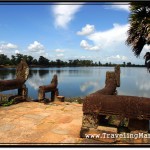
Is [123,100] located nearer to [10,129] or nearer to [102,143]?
[102,143]

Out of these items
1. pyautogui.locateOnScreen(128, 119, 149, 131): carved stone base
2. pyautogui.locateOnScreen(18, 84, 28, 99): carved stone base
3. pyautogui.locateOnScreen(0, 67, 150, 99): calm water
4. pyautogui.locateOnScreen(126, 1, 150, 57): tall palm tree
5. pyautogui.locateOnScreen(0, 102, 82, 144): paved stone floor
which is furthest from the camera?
pyautogui.locateOnScreen(0, 67, 150, 99): calm water

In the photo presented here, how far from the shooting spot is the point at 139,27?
8.09m

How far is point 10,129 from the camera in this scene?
562 cm

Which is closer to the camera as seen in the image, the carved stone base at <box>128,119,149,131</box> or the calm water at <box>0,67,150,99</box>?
the carved stone base at <box>128,119,149,131</box>

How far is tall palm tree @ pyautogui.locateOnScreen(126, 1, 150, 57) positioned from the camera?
7965 mm

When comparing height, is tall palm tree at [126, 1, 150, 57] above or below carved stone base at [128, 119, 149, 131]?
above

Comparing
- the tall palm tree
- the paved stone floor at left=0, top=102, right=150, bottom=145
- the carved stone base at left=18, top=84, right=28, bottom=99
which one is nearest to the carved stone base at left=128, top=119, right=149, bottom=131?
the paved stone floor at left=0, top=102, right=150, bottom=145

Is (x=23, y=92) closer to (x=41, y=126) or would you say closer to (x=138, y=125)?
(x=41, y=126)

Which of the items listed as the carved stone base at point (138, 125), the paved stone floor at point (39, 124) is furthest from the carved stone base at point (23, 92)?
the carved stone base at point (138, 125)

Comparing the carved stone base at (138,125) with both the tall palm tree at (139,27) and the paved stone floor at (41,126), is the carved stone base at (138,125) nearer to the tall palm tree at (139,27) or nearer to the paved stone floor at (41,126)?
the paved stone floor at (41,126)

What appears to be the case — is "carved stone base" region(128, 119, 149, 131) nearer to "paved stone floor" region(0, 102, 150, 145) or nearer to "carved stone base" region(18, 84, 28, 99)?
"paved stone floor" region(0, 102, 150, 145)

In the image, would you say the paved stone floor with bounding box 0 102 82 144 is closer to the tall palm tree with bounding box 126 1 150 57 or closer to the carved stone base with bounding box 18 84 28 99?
the carved stone base with bounding box 18 84 28 99

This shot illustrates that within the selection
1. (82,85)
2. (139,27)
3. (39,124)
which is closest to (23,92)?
(39,124)

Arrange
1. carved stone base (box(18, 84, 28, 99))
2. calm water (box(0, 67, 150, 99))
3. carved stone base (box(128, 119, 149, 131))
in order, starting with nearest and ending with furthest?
carved stone base (box(128, 119, 149, 131)) → carved stone base (box(18, 84, 28, 99)) → calm water (box(0, 67, 150, 99))
